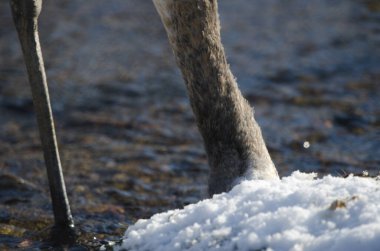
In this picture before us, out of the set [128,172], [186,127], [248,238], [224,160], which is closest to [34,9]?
[224,160]

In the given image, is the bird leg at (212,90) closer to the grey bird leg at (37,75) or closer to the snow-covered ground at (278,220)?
the grey bird leg at (37,75)

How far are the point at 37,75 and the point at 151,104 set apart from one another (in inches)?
168

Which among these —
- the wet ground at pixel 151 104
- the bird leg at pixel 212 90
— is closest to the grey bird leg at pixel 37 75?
the wet ground at pixel 151 104

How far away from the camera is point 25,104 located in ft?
31.5

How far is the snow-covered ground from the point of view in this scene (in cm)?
393

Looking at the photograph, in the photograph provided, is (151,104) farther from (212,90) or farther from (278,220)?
(278,220)

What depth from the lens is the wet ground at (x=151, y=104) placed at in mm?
7293

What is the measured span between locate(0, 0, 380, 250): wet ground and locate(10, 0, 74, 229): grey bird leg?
52cm

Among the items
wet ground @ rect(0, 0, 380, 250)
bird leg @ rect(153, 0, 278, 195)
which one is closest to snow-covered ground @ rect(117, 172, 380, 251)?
bird leg @ rect(153, 0, 278, 195)

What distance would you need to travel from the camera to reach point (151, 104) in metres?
9.74

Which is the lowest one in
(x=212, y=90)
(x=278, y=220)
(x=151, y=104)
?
(x=278, y=220)

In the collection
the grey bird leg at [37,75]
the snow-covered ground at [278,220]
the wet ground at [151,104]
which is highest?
the wet ground at [151,104]

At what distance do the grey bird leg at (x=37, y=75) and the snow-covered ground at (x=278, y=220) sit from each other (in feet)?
3.86

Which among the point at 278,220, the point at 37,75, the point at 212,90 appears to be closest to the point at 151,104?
the point at 212,90
